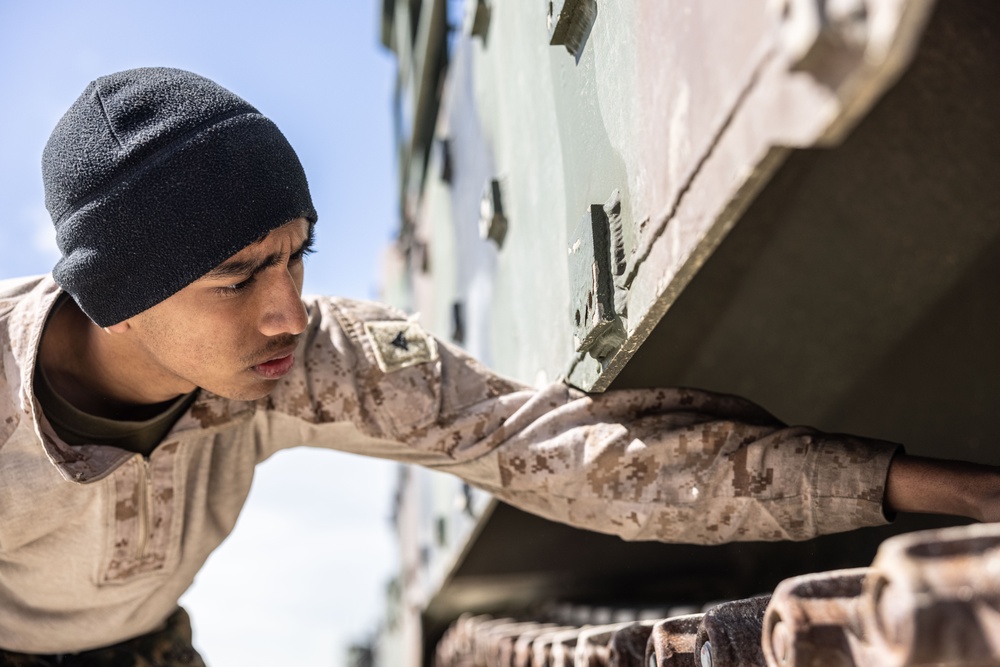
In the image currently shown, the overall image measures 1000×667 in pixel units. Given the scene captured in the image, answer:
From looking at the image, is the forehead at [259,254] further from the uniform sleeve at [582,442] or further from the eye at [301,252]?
the uniform sleeve at [582,442]

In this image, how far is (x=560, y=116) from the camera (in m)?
2.09

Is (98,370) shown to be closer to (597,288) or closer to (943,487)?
(597,288)

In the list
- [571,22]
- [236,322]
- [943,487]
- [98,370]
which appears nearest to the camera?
[943,487]

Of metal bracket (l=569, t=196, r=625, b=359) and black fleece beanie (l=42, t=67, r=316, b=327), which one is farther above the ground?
metal bracket (l=569, t=196, r=625, b=359)

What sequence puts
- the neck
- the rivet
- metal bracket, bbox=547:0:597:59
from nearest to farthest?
the rivet < metal bracket, bbox=547:0:597:59 < the neck

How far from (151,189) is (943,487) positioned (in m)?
1.39

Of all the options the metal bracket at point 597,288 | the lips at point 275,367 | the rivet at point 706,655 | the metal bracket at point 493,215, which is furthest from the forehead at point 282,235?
the rivet at point 706,655

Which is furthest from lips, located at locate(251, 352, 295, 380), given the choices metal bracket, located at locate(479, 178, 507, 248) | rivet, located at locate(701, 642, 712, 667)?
rivet, located at locate(701, 642, 712, 667)

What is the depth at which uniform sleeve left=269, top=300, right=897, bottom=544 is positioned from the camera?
177 cm

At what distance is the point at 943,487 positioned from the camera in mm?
1576

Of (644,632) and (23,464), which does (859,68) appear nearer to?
(644,632)

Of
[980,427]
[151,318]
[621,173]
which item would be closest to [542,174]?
[621,173]

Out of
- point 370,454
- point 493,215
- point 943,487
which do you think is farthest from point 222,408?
point 943,487

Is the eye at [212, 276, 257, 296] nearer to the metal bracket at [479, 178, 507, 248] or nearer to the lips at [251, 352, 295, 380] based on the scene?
the lips at [251, 352, 295, 380]
